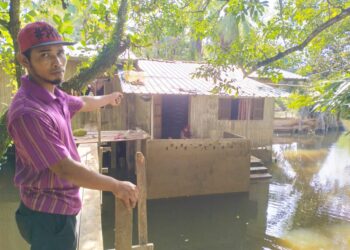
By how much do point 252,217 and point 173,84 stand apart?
18.2ft

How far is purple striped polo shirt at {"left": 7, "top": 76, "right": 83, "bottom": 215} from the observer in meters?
1.39

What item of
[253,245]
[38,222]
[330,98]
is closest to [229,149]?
[253,245]

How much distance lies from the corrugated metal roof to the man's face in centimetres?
734

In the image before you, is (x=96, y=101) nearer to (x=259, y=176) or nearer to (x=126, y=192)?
(x=126, y=192)

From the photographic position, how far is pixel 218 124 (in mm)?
12719

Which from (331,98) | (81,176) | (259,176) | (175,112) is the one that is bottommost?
(259,176)

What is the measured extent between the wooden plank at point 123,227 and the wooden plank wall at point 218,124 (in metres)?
10.4

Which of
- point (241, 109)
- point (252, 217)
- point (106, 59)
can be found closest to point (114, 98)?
point (106, 59)

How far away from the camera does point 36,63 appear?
66.8 inches

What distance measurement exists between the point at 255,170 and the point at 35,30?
11.1m

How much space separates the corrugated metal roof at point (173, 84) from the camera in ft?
32.8

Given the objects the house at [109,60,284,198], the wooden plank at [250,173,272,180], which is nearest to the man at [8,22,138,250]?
the house at [109,60,284,198]

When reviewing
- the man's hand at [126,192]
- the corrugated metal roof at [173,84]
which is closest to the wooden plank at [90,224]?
the man's hand at [126,192]

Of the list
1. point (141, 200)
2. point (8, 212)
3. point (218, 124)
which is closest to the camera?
point (141, 200)
